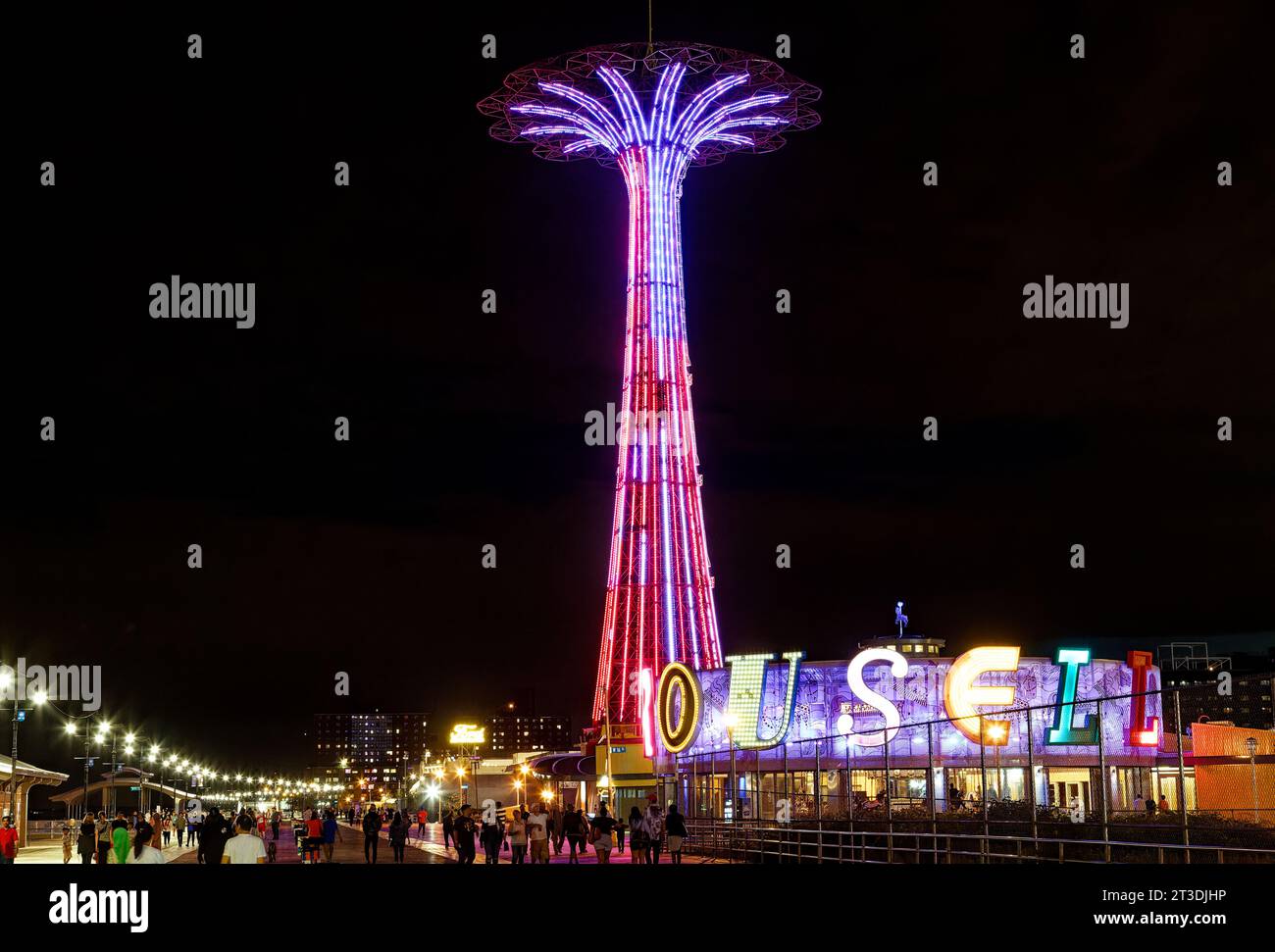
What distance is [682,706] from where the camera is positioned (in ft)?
211

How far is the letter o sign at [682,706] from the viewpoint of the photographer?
207 feet

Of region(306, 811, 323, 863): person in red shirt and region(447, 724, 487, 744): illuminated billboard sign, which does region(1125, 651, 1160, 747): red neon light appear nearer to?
region(306, 811, 323, 863): person in red shirt

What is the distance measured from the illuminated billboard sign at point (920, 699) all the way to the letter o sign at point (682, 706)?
0.05 m

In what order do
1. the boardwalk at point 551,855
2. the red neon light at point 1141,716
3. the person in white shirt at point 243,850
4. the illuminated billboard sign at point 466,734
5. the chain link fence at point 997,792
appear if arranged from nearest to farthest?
the person in white shirt at point 243,850 < the chain link fence at point 997,792 < the boardwalk at point 551,855 < the red neon light at point 1141,716 < the illuminated billboard sign at point 466,734

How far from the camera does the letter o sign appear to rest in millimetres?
63188

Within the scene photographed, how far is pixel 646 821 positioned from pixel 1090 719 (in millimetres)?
23470

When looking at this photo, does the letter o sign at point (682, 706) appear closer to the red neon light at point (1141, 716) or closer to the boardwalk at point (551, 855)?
the boardwalk at point (551, 855)

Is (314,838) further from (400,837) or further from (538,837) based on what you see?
(538,837)

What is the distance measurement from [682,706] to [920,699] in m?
9.28

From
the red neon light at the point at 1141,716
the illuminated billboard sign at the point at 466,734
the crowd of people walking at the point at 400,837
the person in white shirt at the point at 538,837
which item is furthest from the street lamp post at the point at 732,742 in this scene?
the illuminated billboard sign at the point at 466,734

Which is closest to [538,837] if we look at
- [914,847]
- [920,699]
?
[914,847]
